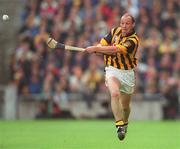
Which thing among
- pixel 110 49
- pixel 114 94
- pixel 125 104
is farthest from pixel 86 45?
pixel 114 94

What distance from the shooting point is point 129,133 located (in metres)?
17.1

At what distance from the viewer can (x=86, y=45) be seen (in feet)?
76.7

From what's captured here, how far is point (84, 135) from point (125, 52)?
3741 millimetres

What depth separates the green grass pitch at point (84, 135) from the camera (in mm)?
13539

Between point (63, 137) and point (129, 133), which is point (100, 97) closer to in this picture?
point (129, 133)

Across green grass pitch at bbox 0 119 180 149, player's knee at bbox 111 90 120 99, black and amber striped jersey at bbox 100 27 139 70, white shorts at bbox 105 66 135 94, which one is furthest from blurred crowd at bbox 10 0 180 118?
player's knee at bbox 111 90 120 99

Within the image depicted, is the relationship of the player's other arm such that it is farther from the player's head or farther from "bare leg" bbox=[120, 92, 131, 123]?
"bare leg" bbox=[120, 92, 131, 123]

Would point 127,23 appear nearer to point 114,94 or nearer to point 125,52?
point 125,52

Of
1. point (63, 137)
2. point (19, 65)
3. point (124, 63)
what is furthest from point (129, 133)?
point (19, 65)

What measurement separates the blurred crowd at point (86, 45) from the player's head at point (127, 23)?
9.38 meters

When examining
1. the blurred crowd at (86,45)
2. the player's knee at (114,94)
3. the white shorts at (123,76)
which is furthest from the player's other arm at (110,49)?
the blurred crowd at (86,45)

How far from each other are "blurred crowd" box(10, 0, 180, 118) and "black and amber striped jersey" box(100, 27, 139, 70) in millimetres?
9109

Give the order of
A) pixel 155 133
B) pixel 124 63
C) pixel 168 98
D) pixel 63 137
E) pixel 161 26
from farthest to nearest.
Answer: pixel 161 26, pixel 168 98, pixel 155 133, pixel 63 137, pixel 124 63

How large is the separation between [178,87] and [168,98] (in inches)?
17.7
